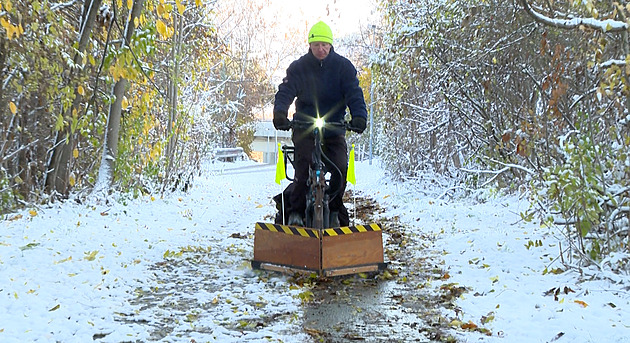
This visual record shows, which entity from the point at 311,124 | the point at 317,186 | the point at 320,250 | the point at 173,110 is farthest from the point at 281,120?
the point at 173,110

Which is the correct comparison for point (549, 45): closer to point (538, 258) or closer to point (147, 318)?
point (538, 258)

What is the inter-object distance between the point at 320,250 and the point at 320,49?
2.11 m

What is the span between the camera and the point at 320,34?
20.0 feet

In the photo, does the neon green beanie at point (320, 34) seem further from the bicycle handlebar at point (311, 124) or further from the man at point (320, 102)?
the bicycle handlebar at point (311, 124)

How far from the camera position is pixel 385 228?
9.23m

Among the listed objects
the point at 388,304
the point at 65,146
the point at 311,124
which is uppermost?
the point at 311,124

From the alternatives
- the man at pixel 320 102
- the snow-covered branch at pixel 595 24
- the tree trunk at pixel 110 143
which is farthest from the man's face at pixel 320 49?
the tree trunk at pixel 110 143

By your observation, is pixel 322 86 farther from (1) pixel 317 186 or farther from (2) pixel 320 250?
(2) pixel 320 250

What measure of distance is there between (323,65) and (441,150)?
24.5 ft

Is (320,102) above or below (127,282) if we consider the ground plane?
above

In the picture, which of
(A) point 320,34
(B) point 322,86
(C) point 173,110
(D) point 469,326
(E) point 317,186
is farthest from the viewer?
(C) point 173,110

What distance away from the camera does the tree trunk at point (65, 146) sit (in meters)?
8.10

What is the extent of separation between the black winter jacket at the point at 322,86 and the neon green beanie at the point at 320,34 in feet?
0.70

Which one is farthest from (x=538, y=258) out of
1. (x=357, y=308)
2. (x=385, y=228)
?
(x=385, y=228)
